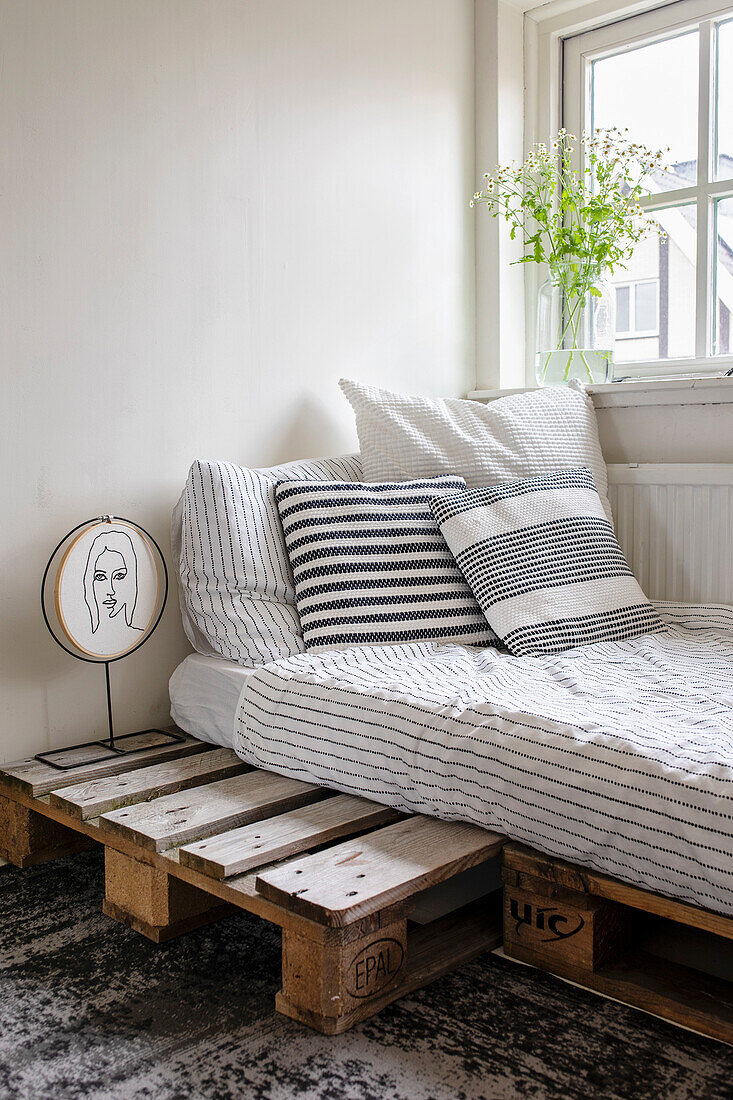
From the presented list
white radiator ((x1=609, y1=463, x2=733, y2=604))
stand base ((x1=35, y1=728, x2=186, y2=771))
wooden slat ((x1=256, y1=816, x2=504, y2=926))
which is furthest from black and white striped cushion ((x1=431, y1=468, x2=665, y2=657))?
stand base ((x1=35, y1=728, x2=186, y2=771))

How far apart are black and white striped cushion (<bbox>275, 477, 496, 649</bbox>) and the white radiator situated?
569 millimetres

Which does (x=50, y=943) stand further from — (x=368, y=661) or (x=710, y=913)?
(x=710, y=913)

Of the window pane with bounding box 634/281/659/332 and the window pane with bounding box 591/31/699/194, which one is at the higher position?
the window pane with bounding box 591/31/699/194

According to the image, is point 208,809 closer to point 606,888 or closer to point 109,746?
point 109,746

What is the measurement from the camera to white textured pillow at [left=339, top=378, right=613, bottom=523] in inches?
79.4

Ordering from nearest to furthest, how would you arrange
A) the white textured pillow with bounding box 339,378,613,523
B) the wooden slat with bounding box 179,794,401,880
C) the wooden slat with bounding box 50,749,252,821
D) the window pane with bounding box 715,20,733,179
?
the wooden slat with bounding box 179,794,401,880 → the wooden slat with bounding box 50,749,252,821 → the white textured pillow with bounding box 339,378,613,523 → the window pane with bounding box 715,20,733,179

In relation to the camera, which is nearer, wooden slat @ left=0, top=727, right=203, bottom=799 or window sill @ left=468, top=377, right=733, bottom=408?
wooden slat @ left=0, top=727, right=203, bottom=799

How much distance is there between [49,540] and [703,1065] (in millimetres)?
1313

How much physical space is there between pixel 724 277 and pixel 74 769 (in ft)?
6.19

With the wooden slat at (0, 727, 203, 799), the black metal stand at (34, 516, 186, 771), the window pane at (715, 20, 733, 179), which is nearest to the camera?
the wooden slat at (0, 727, 203, 799)

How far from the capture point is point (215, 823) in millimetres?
1318

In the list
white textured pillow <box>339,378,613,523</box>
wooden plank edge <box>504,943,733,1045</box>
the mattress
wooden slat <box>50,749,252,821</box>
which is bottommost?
wooden plank edge <box>504,943,733,1045</box>

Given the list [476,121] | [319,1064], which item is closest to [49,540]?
[319,1064]

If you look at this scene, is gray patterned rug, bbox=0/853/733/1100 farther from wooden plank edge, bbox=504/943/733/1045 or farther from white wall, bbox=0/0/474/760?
white wall, bbox=0/0/474/760
